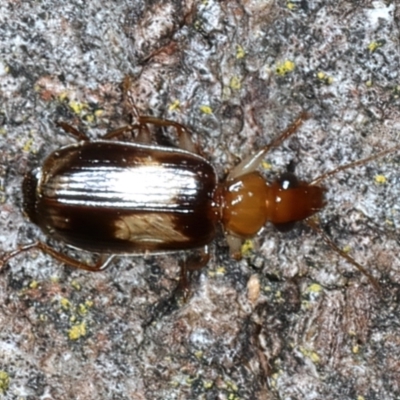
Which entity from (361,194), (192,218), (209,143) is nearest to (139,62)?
(209,143)

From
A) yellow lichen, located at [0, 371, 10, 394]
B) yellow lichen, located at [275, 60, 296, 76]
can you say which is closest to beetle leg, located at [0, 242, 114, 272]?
yellow lichen, located at [0, 371, 10, 394]

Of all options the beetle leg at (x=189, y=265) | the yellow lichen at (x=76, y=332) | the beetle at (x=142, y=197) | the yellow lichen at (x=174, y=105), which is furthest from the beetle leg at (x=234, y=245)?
the yellow lichen at (x=76, y=332)

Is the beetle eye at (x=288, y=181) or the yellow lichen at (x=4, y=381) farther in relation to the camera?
the beetle eye at (x=288, y=181)

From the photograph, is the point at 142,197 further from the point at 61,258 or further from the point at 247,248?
the point at 247,248

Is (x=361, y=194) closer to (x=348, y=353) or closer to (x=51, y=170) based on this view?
(x=348, y=353)

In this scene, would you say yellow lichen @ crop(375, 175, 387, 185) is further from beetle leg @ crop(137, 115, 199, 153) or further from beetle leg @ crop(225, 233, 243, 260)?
beetle leg @ crop(137, 115, 199, 153)

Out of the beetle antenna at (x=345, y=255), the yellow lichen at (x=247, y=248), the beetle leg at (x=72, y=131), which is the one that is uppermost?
→ the beetle leg at (x=72, y=131)

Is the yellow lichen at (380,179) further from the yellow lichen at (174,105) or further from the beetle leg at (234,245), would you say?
the yellow lichen at (174,105)
